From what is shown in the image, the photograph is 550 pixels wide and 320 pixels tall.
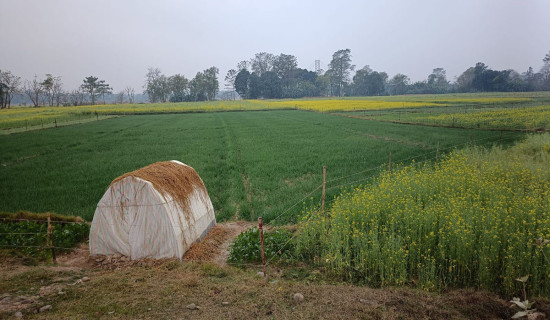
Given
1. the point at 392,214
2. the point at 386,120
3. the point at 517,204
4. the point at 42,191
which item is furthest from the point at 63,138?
the point at 386,120

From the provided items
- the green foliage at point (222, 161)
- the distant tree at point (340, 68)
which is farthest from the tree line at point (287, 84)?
the green foliage at point (222, 161)

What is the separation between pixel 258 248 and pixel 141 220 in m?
2.30

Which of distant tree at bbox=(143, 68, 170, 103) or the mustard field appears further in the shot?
distant tree at bbox=(143, 68, 170, 103)

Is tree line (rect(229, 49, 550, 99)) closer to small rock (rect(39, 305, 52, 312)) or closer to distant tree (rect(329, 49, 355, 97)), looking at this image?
distant tree (rect(329, 49, 355, 97))

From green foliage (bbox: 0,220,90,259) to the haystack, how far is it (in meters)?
1.31

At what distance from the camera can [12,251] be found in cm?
673

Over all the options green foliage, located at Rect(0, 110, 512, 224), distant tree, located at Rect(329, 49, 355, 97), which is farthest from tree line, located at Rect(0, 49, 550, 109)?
green foliage, located at Rect(0, 110, 512, 224)

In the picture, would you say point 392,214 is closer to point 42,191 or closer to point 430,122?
point 42,191

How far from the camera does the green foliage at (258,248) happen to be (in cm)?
618

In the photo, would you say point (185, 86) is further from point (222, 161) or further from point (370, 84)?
point (222, 161)

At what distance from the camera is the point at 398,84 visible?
110125 mm

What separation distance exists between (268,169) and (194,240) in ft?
23.3

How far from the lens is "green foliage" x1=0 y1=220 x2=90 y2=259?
6.82 m

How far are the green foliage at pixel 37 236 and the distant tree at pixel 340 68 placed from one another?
118122 mm
